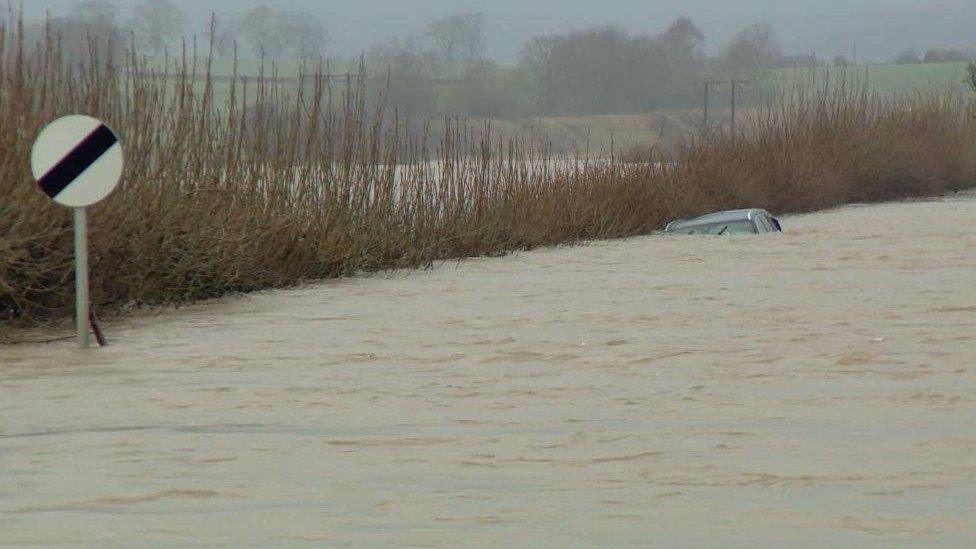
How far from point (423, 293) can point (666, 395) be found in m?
7.01

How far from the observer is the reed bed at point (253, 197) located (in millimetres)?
12961

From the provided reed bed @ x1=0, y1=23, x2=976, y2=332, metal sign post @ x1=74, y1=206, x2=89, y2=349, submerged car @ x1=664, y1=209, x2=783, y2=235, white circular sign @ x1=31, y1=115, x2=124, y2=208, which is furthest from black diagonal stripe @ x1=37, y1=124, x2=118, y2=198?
submerged car @ x1=664, y1=209, x2=783, y2=235

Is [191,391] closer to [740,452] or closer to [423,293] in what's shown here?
[740,452]

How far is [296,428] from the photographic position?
866 centimetres

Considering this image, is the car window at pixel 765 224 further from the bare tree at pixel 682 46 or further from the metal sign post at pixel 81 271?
the bare tree at pixel 682 46

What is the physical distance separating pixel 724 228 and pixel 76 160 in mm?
15305

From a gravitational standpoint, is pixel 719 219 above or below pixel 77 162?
below

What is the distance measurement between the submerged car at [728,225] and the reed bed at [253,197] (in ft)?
3.12

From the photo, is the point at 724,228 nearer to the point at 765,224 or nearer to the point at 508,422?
the point at 765,224

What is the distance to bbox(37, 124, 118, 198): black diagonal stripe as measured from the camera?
11453 mm

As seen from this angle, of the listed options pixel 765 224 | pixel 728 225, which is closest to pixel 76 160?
pixel 728 225

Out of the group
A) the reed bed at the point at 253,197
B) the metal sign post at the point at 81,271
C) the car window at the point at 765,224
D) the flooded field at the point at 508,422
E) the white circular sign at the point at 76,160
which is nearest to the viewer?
the flooded field at the point at 508,422

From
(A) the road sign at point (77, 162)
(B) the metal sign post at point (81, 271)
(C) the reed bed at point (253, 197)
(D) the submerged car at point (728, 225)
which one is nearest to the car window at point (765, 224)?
(D) the submerged car at point (728, 225)

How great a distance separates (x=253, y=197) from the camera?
1650cm
